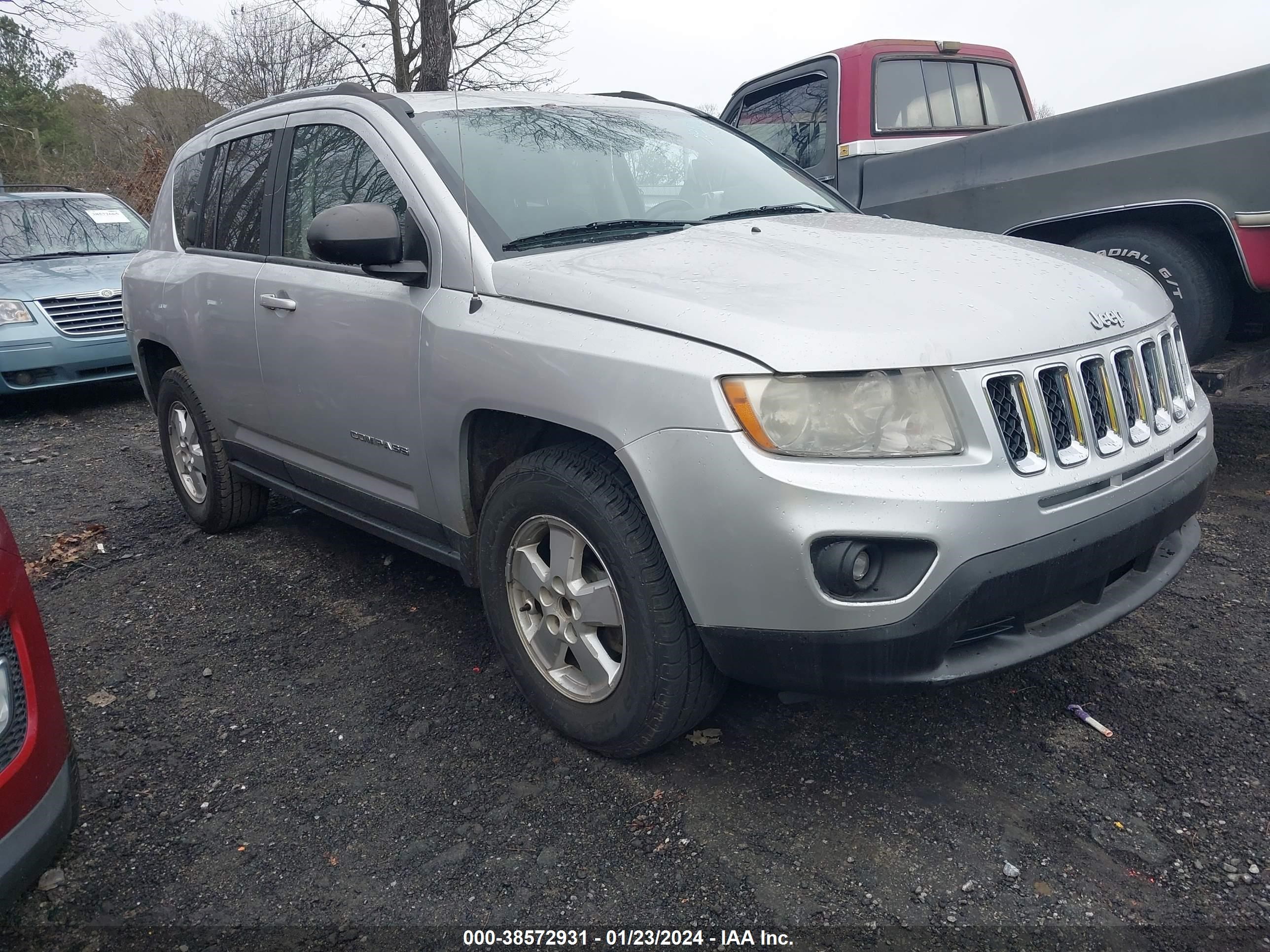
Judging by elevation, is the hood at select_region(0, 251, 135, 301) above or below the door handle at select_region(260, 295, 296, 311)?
below

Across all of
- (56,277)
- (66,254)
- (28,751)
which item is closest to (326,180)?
(28,751)

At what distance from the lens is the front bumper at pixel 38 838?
1.62m

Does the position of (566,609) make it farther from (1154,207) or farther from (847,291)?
(1154,207)

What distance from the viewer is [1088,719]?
8.50ft

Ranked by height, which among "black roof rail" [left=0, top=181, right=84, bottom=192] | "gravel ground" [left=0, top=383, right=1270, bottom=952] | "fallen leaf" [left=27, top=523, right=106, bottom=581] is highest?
"black roof rail" [left=0, top=181, right=84, bottom=192]

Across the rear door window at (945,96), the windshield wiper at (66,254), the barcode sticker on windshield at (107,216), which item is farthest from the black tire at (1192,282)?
the barcode sticker on windshield at (107,216)

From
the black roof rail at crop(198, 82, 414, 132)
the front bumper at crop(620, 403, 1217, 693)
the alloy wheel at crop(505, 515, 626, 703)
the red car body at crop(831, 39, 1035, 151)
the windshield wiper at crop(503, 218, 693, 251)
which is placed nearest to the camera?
the front bumper at crop(620, 403, 1217, 693)

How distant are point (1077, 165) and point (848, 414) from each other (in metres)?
3.01

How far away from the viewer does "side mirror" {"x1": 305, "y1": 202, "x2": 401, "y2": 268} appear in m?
2.57

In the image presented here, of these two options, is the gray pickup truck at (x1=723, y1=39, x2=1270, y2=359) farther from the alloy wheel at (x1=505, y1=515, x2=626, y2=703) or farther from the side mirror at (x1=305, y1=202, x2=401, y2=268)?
the side mirror at (x1=305, y1=202, x2=401, y2=268)

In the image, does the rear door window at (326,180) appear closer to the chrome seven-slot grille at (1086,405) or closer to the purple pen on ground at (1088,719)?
the chrome seven-slot grille at (1086,405)

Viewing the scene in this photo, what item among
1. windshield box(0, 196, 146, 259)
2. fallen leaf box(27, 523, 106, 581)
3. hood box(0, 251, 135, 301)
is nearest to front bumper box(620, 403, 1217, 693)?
fallen leaf box(27, 523, 106, 581)

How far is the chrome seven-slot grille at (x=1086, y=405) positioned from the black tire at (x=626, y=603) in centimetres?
83

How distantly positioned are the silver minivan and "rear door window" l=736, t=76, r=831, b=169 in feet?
8.36
